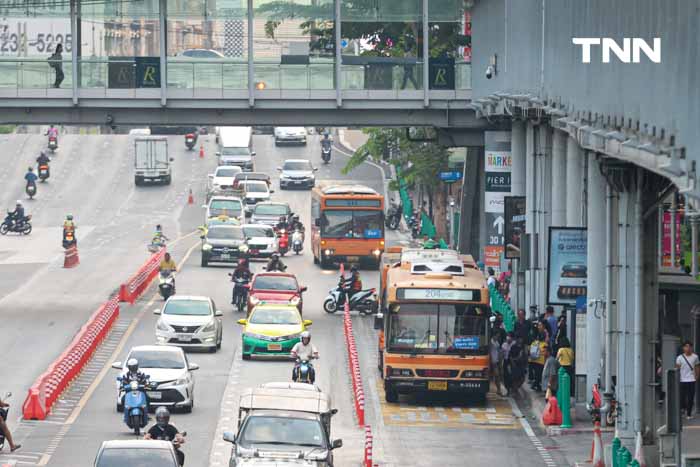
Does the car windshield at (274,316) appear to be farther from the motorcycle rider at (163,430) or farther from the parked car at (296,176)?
the parked car at (296,176)

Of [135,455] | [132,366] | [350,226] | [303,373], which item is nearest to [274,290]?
[303,373]

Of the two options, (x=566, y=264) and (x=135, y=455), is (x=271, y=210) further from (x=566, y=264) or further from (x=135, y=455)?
(x=135, y=455)

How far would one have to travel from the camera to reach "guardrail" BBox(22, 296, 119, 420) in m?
35.3

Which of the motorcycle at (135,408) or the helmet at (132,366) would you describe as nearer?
the motorcycle at (135,408)

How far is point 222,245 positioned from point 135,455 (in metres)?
39.9

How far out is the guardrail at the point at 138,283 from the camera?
2147 inches

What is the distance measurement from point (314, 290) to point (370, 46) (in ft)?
26.7

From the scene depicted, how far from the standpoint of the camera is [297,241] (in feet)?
232

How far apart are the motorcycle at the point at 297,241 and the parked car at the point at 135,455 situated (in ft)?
148

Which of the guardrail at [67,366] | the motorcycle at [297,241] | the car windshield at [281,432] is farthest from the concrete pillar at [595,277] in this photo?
the motorcycle at [297,241]

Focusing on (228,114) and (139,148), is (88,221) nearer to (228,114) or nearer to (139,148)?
(139,148)

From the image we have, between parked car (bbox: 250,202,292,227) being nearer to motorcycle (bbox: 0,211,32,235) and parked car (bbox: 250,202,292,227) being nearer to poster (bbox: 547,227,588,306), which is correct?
motorcycle (bbox: 0,211,32,235)

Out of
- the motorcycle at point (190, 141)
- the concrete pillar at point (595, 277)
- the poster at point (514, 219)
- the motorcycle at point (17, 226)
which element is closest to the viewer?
the concrete pillar at point (595, 277)

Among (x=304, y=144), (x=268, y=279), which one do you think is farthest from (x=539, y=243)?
(x=304, y=144)
